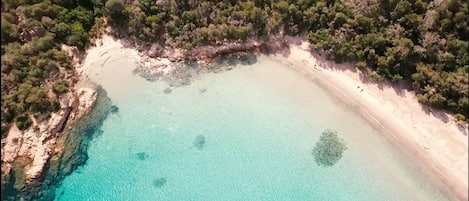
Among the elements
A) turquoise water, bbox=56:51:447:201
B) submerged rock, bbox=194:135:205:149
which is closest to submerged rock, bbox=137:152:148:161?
turquoise water, bbox=56:51:447:201

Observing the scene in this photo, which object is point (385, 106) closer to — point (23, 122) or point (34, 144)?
point (34, 144)

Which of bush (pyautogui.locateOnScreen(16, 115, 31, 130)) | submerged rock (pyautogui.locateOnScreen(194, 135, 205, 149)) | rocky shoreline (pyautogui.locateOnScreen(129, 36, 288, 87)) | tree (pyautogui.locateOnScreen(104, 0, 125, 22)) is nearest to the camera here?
bush (pyautogui.locateOnScreen(16, 115, 31, 130))

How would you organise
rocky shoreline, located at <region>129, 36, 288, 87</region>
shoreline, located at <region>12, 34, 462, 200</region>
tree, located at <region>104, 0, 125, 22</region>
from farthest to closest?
rocky shoreline, located at <region>129, 36, 288, 87</region>, tree, located at <region>104, 0, 125, 22</region>, shoreline, located at <region>12, 34, 462, 200</region>

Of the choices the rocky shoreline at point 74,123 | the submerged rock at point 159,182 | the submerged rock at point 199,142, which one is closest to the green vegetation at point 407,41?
the rocky shoreline at point 74,123

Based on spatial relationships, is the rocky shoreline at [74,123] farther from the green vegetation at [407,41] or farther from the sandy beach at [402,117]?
the green vegetation at [407,41]

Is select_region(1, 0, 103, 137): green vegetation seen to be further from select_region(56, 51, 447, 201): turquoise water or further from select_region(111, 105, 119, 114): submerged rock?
select_region(111, 105, 119, 114): submerged rock

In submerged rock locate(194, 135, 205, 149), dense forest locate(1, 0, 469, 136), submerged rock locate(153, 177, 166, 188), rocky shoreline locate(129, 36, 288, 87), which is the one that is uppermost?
dense forest locate(1, 0, 469, 136)

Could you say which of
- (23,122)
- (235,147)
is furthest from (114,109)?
(235,147)
